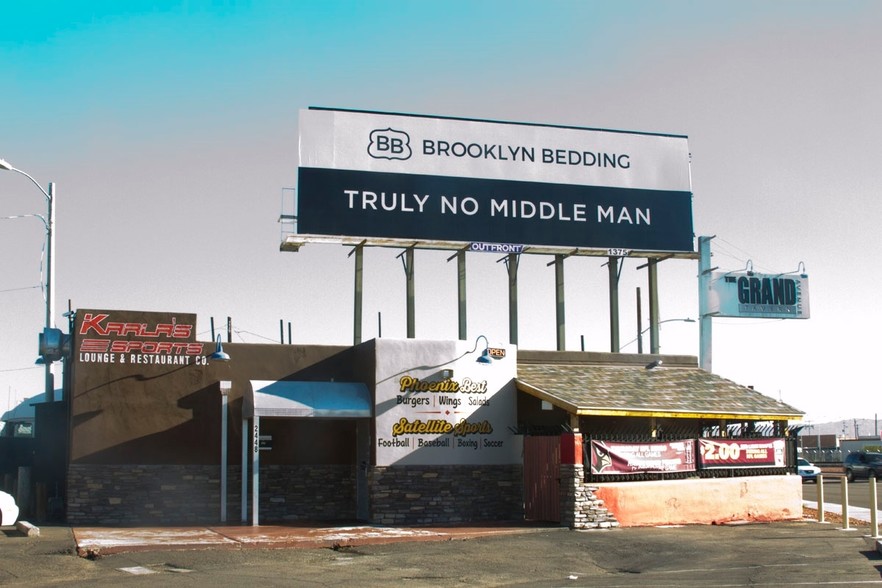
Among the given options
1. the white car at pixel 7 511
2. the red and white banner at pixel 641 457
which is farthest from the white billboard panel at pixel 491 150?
the white car at pixel 7 511

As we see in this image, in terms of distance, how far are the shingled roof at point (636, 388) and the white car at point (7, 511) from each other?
11.2 meters

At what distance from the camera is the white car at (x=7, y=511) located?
20984 millimetres

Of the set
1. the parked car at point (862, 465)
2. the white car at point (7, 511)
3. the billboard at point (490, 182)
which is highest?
the billboard at point (490, 182)

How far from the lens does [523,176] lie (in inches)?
1209

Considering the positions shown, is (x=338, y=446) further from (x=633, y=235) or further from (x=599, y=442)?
(x=633, y=235)

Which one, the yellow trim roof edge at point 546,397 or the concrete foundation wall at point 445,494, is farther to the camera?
the concrete foundation wall at point 445,494

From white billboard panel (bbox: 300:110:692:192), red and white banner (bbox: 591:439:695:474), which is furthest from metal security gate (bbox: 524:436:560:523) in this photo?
white billboard panel (bbox: 300:110:692:192)

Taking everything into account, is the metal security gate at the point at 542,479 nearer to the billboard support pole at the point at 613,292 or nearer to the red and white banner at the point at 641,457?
the red and white banner at the point at 641,457

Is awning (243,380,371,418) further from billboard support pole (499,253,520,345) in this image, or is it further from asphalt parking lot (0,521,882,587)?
billboard support pole (499,253,520,345)

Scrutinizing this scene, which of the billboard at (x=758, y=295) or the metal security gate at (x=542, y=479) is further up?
the billboard at (x=758, y=295)

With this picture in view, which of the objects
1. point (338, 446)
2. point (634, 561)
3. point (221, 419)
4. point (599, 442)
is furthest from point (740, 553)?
point (221, 419)

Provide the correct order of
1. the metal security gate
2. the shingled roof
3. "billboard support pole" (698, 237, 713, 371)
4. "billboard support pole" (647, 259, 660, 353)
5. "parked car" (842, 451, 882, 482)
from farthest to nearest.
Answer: "parked car" (842, 451, 882, 482) < "billboard support pole" (698, 237, 713, 371) < "billboard support pole" (647, 259, 660, 353) < the shingled roof < the metal security gate

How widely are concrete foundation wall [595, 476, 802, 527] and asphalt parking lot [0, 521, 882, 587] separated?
1.62 m

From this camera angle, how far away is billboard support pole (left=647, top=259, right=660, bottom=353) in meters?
31.2
